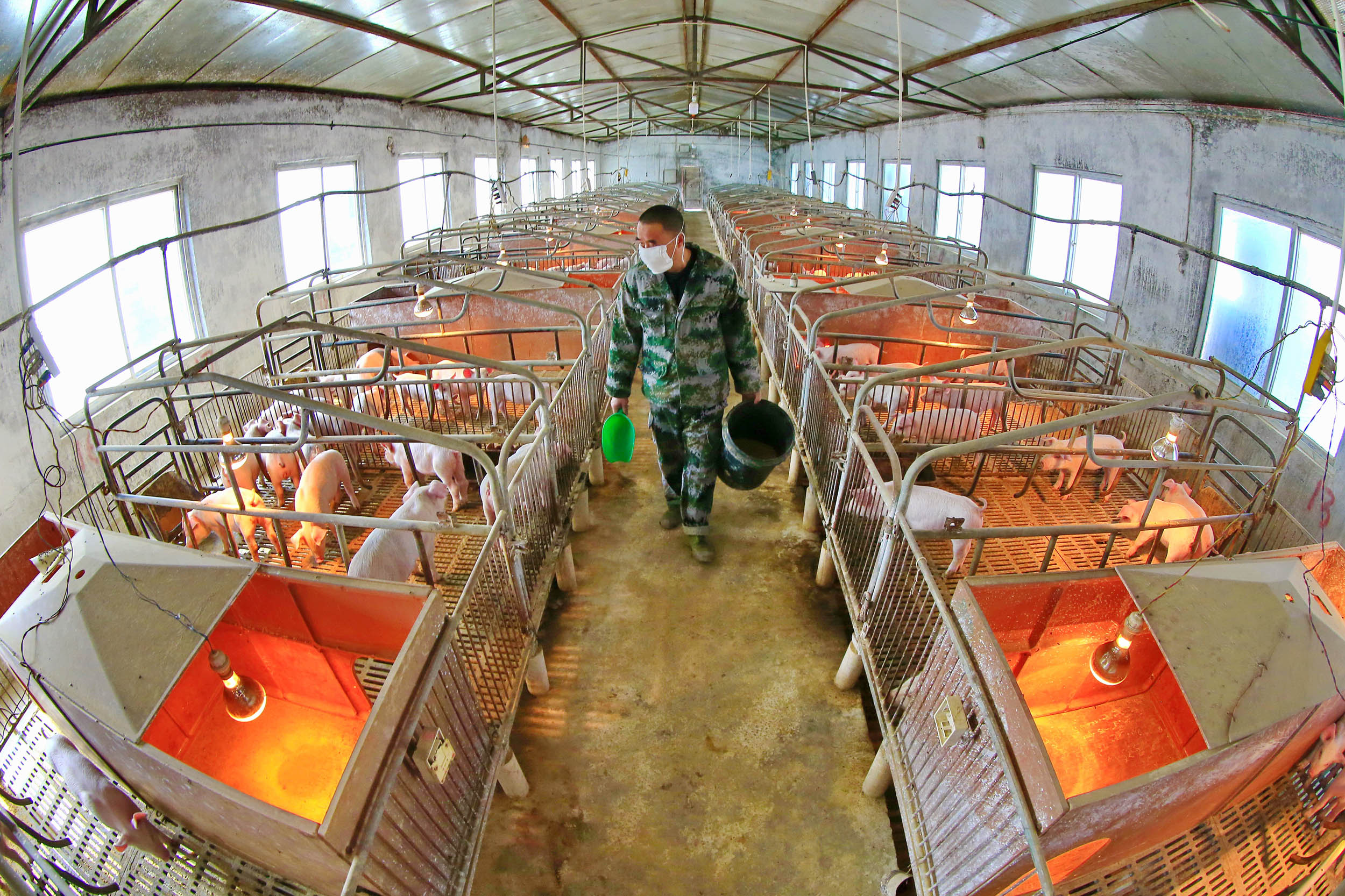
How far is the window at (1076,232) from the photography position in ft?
27.2

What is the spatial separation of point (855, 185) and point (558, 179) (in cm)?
1179

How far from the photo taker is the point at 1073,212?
9.20 meters

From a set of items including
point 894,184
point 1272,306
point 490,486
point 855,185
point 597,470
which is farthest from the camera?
point 855,185

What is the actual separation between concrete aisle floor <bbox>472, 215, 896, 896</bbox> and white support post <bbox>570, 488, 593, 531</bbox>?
25cm

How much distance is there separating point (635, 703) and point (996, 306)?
6367mm

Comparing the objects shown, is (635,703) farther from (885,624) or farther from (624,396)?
(624,396)

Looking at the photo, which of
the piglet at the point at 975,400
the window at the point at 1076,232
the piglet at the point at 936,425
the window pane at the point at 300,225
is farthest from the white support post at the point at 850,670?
the window pane at the point at 300,225

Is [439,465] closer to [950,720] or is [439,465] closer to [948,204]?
[950,720]

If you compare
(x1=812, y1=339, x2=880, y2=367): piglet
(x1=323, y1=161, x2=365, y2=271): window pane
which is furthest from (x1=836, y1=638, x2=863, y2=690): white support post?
(x1=323, y1=161, x2=365, y2=271): window pane

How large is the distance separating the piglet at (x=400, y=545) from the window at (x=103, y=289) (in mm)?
2467

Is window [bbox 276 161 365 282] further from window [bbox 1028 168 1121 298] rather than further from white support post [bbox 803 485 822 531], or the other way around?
window [bbox 1028 168 1121 298]

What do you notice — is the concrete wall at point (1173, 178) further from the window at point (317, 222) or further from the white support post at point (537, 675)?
the window at point (317, 222)

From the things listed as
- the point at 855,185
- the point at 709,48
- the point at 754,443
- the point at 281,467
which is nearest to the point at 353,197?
the point at 709,48

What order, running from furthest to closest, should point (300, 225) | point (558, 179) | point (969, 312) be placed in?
point (558, 179)
point (300, 225)
point (969, 312)
